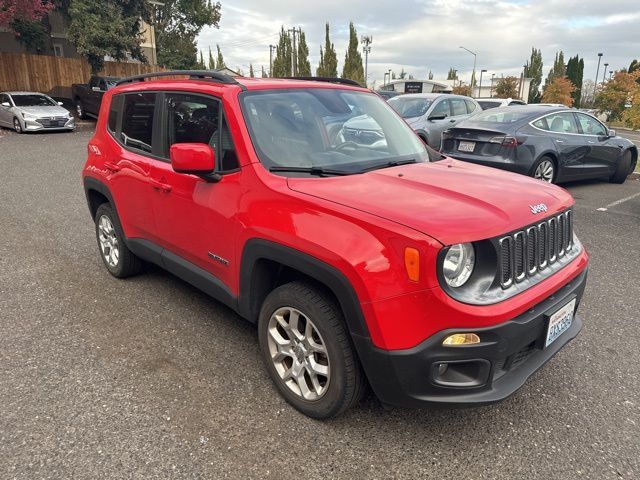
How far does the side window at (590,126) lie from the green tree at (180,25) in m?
23.4

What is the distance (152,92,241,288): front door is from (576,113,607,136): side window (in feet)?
26.4

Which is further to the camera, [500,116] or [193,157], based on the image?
[500,116]

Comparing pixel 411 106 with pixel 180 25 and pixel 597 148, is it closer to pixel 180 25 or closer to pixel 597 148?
pixel 597 148

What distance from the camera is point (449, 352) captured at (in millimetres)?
2105

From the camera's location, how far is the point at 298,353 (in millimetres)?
2654

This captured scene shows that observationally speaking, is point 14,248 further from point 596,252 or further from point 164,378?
point 596,252

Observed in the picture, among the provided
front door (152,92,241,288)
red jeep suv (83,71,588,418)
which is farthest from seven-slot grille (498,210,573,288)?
front door (152,92,241,288)

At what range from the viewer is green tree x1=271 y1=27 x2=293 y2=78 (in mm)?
75488

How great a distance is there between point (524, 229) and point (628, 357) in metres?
1.69

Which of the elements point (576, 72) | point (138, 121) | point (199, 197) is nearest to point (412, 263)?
point (199, 197)

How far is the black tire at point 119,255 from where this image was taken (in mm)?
4296

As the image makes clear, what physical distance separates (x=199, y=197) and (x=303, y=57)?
7599cm

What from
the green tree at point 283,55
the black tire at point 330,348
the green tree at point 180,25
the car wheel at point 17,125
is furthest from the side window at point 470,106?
the green tree at point 283,55

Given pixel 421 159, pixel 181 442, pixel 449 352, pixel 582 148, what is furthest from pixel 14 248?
pixel 582 148
